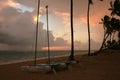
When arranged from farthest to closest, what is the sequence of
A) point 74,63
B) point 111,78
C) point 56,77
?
point 74,63 → point 56,77 → point 111,78

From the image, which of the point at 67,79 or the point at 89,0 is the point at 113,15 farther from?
the point at 67,79

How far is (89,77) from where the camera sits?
22.8 meters

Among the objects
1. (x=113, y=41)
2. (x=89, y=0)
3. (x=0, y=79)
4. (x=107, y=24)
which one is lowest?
(x=0, y=79)

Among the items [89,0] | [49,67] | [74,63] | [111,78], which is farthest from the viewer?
[89,0]

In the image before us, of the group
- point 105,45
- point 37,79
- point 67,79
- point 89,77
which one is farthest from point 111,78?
point 105,45

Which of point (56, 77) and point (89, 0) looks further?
point (89, 0)

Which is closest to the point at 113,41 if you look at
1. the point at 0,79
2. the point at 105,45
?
the point at 105,45

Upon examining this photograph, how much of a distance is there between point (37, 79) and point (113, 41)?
3941cm

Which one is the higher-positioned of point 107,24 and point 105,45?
point 107,24

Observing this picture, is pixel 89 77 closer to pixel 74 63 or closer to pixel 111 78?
pixel 111 78

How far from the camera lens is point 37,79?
74.6ft

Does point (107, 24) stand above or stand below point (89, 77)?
above

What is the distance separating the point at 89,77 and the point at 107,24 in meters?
32.1

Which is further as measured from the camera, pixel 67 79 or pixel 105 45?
pixel 105 45
